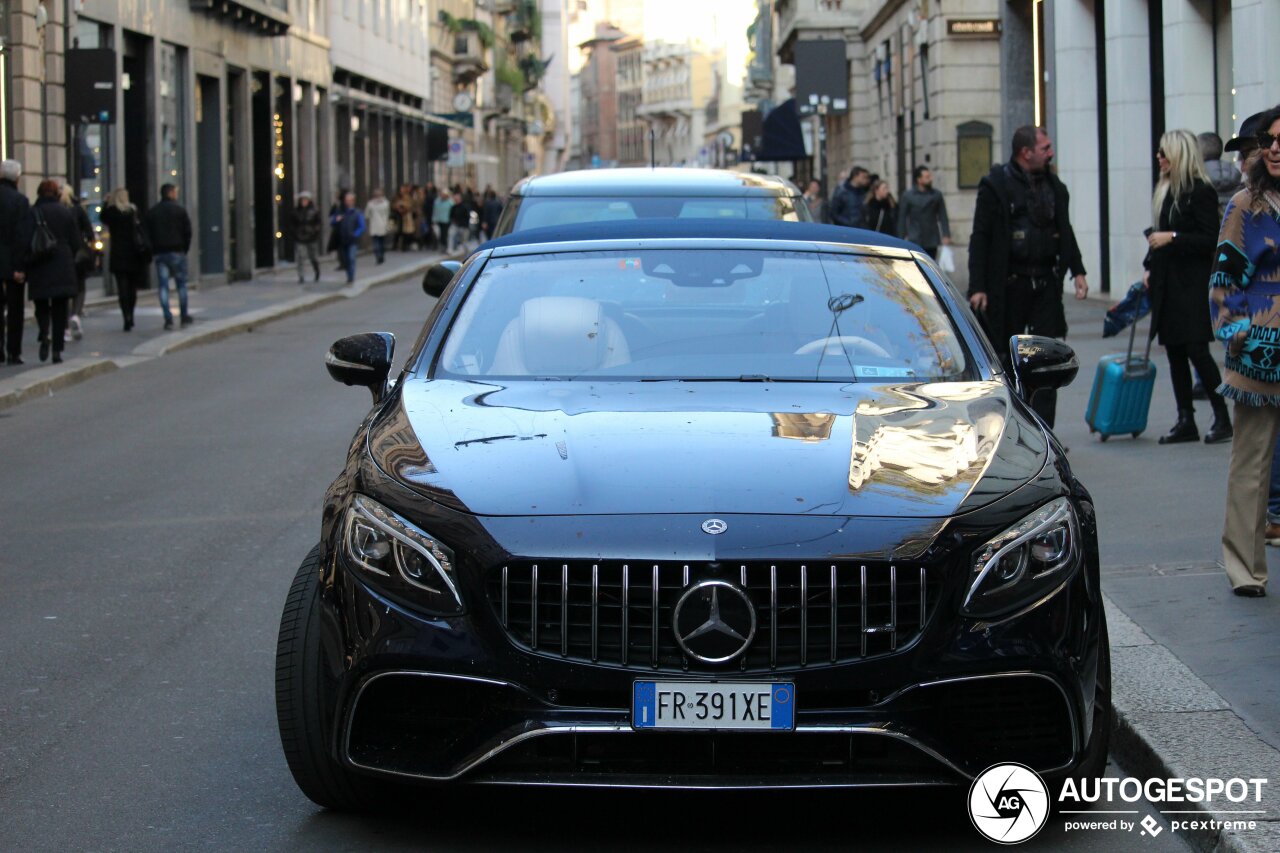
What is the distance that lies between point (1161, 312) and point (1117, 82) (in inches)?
Answer: 547

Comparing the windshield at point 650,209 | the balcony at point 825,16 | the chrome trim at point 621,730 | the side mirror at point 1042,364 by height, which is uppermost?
the balcony at point 825,16

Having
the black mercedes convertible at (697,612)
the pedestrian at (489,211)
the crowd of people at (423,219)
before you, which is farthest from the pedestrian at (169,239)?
the pedestrian at (489,211)

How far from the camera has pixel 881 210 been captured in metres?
27.3

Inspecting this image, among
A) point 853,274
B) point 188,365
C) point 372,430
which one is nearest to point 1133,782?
point 853,274

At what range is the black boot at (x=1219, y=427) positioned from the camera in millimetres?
11477

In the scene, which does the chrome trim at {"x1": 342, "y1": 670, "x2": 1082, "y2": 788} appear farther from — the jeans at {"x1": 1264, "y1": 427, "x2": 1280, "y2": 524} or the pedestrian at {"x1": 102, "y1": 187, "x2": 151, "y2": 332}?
the pedestrian at {"x1": 102, "y1": 187, "x2": 151, "y2": 332}

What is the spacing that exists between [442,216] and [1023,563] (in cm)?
5039

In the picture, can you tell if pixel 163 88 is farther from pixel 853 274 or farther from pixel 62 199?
pixel 853 274

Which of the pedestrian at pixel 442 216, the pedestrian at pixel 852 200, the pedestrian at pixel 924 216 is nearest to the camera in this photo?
the pedestrian at pixel 924 216

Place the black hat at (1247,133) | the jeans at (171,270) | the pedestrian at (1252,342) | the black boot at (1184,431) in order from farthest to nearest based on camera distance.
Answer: the jeans at (171,270), the black boot at (1184,431), the black hat at (1247,133), the pedestrian at (1252,342)

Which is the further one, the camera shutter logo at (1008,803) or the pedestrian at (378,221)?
the pedestrian at (378,221)

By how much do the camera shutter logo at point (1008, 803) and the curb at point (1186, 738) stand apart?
1.29 feet

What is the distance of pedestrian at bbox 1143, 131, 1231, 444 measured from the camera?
37.4 feet

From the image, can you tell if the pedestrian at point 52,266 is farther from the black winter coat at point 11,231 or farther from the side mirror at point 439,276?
the side mirror at point 439,276
